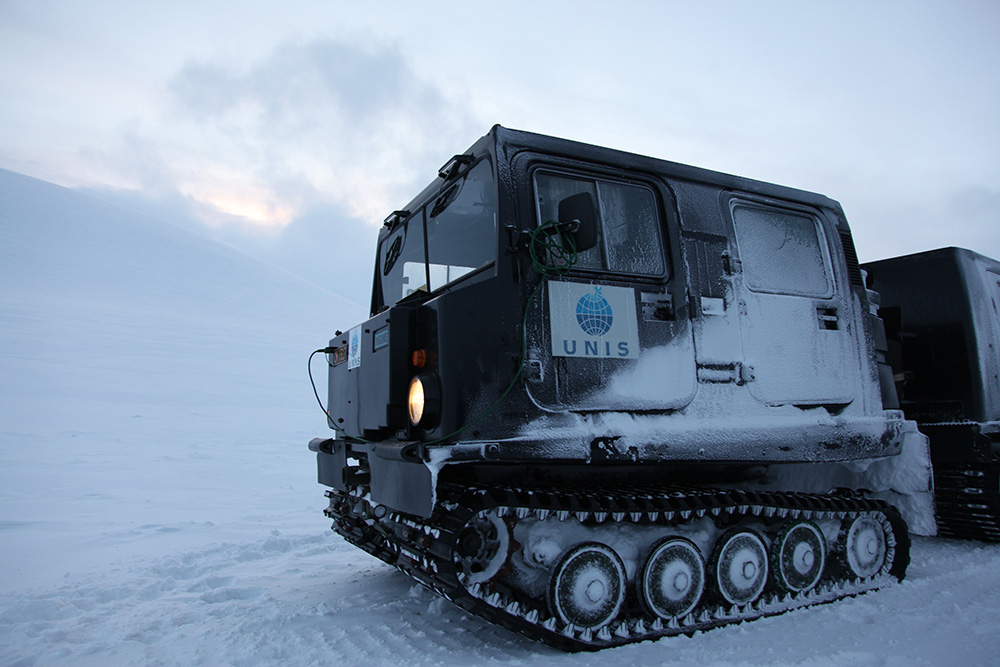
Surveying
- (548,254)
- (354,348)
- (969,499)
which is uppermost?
(548,254)

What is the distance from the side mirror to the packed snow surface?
2.09 meters

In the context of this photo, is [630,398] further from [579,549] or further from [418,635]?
[418,635]

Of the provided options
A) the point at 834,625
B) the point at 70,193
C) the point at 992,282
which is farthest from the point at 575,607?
the point at 70,193

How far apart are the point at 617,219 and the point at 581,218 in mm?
646

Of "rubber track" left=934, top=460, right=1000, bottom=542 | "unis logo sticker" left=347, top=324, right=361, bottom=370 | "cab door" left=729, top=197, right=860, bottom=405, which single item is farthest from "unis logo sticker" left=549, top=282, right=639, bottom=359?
"rubber track" left=934, top=460, right=1000, bottom=542

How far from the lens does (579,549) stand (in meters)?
3.34

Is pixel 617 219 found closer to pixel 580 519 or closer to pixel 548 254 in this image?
pixel 548 254

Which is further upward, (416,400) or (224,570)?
(416,400)

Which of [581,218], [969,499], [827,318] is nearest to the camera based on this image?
[581,218]

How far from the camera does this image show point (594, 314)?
357 cm

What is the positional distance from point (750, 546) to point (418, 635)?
2041 mm

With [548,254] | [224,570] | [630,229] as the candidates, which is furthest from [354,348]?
[224,570]

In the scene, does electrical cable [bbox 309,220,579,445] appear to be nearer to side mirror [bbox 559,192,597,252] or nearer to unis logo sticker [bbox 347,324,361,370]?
side mirror [bbox 559,192,597,252]

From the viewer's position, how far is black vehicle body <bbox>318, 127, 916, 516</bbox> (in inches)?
128
